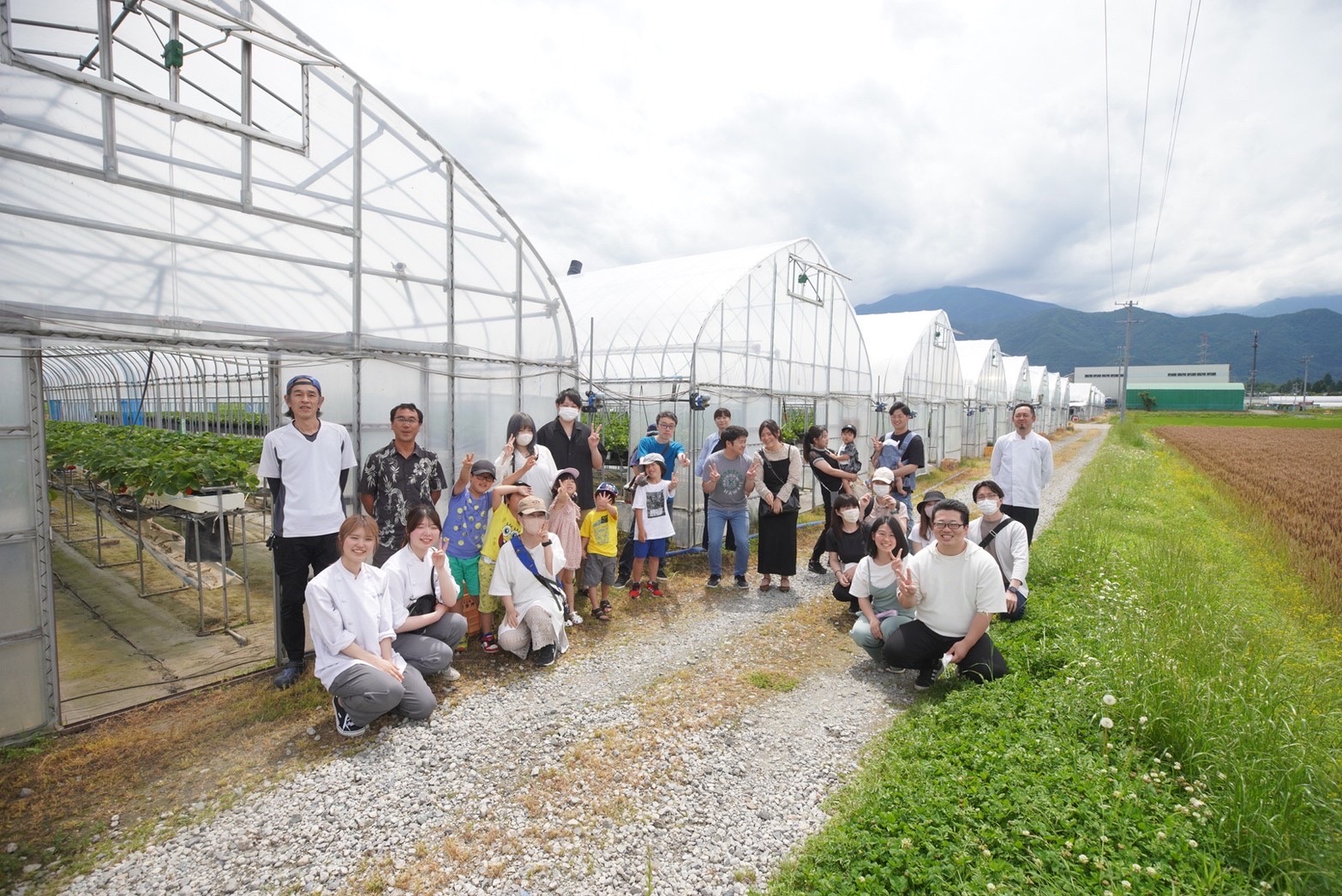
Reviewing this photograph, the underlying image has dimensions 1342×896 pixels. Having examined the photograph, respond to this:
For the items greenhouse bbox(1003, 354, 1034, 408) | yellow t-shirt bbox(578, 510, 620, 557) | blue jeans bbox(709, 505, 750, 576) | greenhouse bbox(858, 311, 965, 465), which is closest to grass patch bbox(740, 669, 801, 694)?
yellow t-shirt bbox(578, 510, 620, 557)

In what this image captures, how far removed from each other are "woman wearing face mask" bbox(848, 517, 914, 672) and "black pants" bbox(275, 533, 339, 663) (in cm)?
439

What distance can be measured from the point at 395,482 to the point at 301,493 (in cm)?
73

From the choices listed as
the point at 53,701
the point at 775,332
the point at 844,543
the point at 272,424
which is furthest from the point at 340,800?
the point at 775,332

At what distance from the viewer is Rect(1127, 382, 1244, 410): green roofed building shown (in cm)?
8944

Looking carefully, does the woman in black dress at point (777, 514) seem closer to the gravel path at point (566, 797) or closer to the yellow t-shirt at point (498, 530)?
the gravel path at point (566, 797)

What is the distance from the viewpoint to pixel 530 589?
5.45 meters

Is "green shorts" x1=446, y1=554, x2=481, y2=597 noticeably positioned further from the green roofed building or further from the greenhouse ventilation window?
the green roofed building

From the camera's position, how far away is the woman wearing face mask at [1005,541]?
5582mm

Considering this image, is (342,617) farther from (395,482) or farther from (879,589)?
(879,589)

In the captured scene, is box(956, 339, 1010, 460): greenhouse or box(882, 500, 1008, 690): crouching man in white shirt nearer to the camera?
box(882, 500, 1008, 690): crouching man in white shirt

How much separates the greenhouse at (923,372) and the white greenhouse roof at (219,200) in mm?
13027

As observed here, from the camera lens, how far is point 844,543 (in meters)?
6.89

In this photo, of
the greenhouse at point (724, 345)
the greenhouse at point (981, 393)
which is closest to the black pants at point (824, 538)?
the greenhouse at point (724, 345)

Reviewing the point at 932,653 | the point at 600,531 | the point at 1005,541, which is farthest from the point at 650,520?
the point at 1005,541
